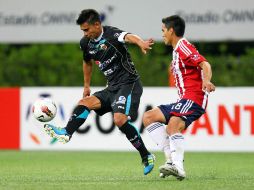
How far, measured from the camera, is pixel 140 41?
9.88 metres

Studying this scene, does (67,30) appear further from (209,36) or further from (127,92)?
(127,92)

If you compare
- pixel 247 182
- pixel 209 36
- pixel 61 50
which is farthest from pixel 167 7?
pixel 247 182

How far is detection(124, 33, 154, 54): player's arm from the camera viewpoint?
31.9 feet

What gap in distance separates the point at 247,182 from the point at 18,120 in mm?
8709

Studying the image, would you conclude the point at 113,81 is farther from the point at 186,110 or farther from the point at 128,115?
the point at 186,110

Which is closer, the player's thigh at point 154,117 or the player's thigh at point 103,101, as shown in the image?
the player's thigh at point 154,117

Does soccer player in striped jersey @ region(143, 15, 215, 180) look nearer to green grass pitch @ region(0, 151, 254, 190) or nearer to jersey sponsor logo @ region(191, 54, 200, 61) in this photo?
jersey sponsor logo @ region(191, 54, 200, 61)

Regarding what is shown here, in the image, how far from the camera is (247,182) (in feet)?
31.6

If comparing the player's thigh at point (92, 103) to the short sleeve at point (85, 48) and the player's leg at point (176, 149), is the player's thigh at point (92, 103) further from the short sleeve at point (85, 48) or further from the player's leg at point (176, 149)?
the player's leg at point (176, 149)

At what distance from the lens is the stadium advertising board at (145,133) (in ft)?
55.1

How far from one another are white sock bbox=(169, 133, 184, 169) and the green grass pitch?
0.24 m

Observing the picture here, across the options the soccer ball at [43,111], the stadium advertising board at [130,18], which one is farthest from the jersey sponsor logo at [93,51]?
the stadium advertising board at [130,18]

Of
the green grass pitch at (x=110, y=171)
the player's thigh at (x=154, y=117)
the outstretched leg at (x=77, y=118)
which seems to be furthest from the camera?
the outstretched leg at (x=77, y=118)

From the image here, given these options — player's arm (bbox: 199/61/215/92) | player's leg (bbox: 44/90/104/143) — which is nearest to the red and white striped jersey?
player's arm (bbox: 199/61/215/92)
